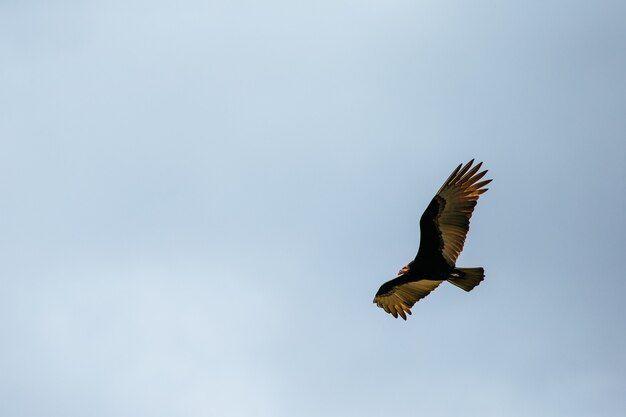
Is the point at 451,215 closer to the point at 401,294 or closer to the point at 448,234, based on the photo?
the point at 448,234

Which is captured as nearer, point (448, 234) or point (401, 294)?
point (448, 234)

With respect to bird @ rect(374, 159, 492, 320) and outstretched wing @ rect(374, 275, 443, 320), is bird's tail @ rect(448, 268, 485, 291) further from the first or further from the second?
outstretched wing @ rect(374, 275, 443, 320)

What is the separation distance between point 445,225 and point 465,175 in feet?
4.72

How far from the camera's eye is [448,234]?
805 inches

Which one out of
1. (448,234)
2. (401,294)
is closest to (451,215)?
(448,234)

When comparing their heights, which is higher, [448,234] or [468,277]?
[448,234]

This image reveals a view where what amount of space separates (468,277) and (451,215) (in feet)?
5.73

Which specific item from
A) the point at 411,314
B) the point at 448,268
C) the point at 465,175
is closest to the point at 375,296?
the point at 411,314

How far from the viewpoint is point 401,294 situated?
22.0m

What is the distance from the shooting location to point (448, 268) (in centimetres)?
2028

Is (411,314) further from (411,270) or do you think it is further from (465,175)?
(465,175)

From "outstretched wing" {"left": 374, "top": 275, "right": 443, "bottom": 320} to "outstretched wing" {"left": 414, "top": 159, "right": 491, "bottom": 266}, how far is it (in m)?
1.03

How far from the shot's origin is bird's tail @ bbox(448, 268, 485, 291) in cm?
1955

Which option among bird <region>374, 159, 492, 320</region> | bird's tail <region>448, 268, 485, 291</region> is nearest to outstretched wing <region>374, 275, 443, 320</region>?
bird <region>374, 159, 492, 320</region>
